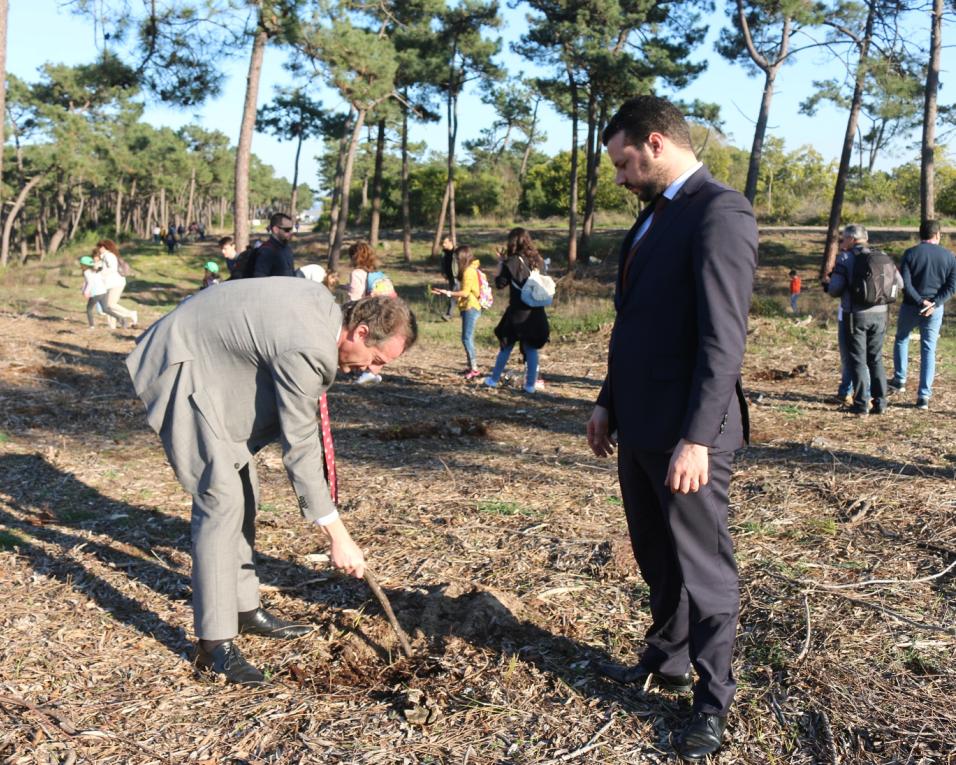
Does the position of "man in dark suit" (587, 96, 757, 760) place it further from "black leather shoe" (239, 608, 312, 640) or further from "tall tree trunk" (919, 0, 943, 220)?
"tall tree trunk" (919, 0, 943, 220)

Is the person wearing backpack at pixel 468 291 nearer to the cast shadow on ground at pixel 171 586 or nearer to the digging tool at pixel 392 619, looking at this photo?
the cast shadow on ground at pixel 171 586

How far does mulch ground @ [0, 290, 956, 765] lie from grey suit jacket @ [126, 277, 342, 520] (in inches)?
31.5

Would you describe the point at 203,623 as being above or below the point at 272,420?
below

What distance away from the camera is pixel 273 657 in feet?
11.6

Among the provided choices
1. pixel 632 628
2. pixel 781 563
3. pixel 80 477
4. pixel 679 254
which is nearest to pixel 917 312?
pixel 781 563

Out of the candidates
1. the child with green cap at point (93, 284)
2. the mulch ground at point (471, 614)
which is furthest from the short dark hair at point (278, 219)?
the child with green cap at point (93, 284)

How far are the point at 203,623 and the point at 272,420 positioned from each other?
2.65 feet

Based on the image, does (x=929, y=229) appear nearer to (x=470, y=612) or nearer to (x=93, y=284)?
(x=470, y=612)

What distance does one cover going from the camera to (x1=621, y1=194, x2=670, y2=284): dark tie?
2.74 metres

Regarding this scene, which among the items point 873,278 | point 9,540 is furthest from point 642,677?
point 873,278

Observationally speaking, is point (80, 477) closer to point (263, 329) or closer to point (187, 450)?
point (187, 450)

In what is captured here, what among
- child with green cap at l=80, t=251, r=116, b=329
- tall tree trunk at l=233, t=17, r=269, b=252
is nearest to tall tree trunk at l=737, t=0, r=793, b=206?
tall tree trunk at l=233, t=17, r=269, b=252

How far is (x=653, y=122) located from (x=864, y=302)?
6176mm

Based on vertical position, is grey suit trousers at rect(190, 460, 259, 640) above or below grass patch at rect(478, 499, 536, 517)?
above
